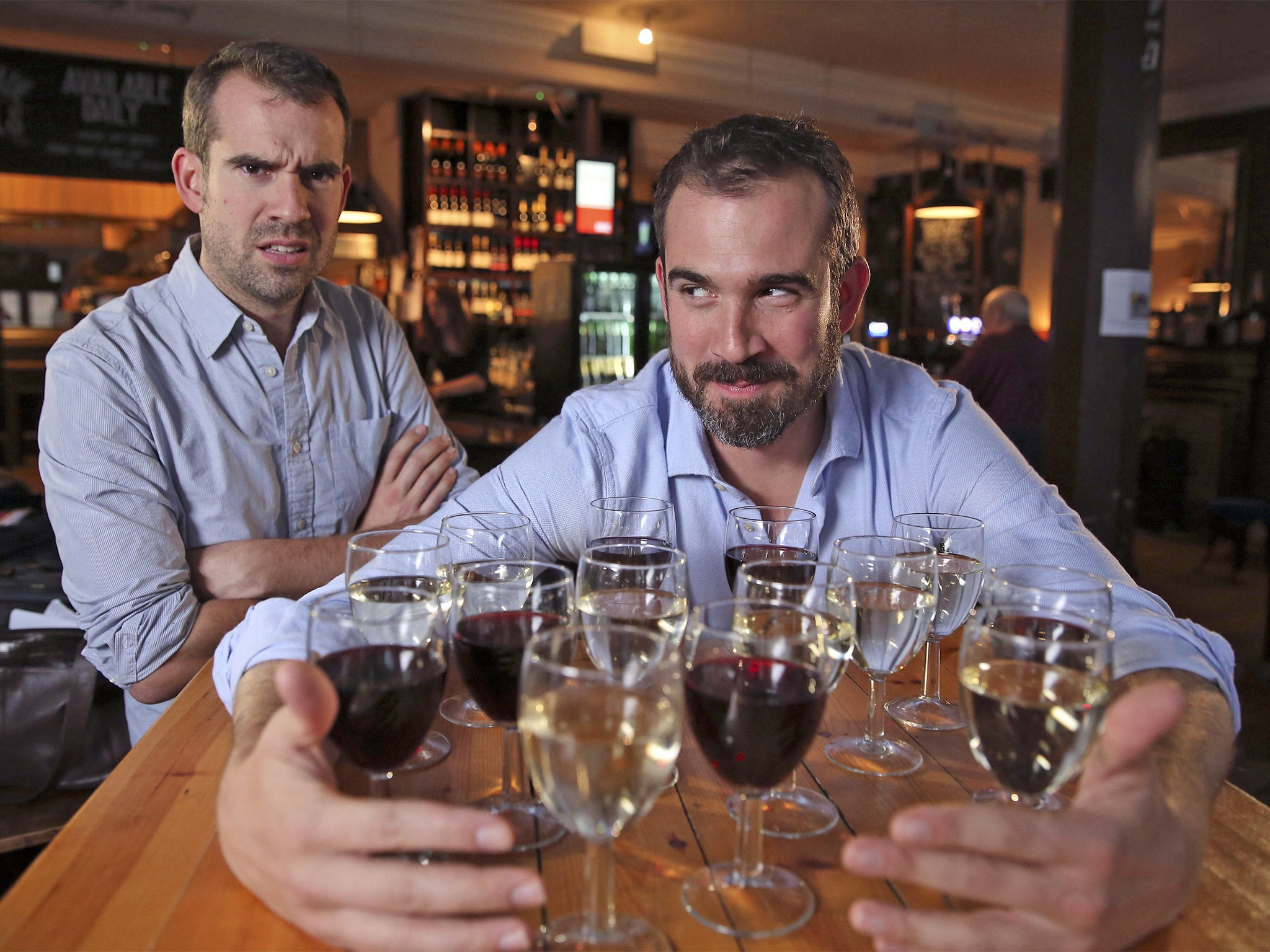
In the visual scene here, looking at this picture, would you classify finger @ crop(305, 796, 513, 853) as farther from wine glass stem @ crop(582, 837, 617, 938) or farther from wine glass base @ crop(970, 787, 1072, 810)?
wine glass base @ crop(970, 787, 1072, 810)

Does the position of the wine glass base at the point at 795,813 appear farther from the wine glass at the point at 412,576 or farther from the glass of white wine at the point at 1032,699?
the wine glass at the point at 412,576

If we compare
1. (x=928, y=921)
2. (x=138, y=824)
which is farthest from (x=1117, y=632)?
(x=138, y=824)

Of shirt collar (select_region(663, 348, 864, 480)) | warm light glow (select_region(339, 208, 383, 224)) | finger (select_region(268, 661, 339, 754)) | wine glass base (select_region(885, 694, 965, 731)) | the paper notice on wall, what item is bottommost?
wine glass base (select_region(885, 694, 965, 731))

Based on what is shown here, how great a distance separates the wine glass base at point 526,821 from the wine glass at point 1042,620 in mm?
407

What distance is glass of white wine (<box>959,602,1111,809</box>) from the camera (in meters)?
0.78

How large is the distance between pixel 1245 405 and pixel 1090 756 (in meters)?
7.33

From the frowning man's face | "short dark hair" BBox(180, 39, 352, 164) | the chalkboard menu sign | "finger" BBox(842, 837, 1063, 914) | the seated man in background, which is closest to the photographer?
"finger" BBox(842, 837, 1063, 914)

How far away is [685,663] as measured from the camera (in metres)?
0.81

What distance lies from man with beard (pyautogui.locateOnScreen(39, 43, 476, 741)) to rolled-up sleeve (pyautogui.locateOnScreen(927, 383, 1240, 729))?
3.89 ft

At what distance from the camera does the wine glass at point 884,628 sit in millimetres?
1015

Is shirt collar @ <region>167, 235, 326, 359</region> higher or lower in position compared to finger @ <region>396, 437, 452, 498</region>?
higher

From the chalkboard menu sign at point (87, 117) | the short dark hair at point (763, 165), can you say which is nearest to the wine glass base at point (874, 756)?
the short dark hair at point (763, 165)

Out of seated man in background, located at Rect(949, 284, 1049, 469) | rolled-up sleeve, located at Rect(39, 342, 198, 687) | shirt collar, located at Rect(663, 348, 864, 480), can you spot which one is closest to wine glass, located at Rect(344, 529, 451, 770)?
shirt collar, located at Rect(663, 348, 864, 480)

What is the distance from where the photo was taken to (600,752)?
0.68 meters
